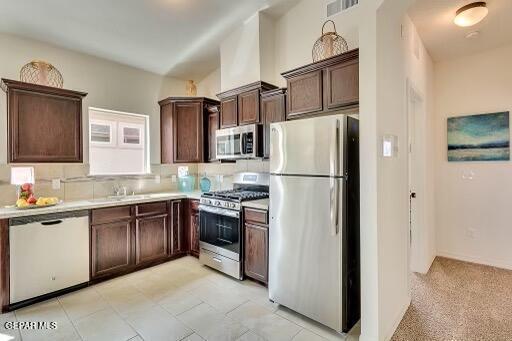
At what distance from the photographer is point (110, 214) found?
319cm

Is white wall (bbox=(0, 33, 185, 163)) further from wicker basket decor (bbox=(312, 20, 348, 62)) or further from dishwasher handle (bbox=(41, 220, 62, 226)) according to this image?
wicker basket decor (bbox=(312, 20, 348, 62))

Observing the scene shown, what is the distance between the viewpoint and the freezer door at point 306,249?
210 cm

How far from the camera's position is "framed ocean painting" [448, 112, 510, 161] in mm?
3391

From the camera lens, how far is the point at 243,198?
10.3ft

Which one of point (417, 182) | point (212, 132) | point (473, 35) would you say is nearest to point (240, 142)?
point (212, 132)

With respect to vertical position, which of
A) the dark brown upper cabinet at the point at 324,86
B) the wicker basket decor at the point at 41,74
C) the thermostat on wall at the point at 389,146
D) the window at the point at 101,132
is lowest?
the thermostat on wall at the point at 389,146

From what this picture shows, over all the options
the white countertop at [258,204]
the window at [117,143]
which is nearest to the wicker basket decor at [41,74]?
the window at [117,143]

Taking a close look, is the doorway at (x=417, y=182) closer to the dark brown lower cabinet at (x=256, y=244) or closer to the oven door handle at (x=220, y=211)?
the dark brown lower cabinet at (x=256, y=244)

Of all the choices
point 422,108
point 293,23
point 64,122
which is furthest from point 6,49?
point 422,108

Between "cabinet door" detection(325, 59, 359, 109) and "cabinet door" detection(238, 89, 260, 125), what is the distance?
1.07m

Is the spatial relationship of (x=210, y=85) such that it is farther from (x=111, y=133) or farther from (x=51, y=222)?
(x=51, y=222)

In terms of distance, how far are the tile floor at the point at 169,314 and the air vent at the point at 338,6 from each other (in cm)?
329

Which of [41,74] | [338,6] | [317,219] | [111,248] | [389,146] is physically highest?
[338,6]

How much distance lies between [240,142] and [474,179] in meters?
3.28
